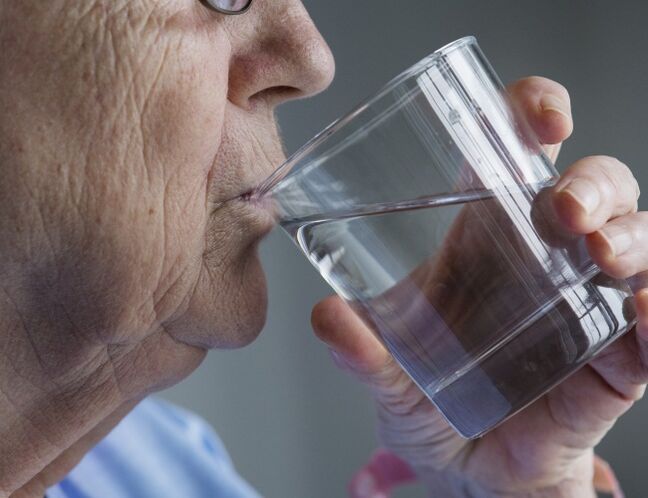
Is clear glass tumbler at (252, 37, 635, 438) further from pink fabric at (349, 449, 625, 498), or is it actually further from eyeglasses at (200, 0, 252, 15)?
pink fabric at (349, 449, 625, 498)

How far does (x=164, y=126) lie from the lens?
75 centimetres

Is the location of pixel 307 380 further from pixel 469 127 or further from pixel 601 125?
pixel 469 127

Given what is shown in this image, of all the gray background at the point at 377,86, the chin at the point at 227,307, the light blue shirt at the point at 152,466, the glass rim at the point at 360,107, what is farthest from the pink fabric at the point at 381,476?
the gray background at the point at 377,86

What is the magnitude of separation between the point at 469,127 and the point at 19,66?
0.34m

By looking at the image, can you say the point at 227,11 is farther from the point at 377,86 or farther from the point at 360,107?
the point at 377,86

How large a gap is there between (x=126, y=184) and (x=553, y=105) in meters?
0.45

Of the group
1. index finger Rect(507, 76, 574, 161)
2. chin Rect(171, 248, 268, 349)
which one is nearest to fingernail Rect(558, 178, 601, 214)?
index finger Rect(507, 76, 574, 161)

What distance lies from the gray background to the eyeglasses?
65.5 inches

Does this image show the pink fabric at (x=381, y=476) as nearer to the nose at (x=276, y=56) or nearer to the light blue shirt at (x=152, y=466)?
the light blue shirt at (x=152, y=466)

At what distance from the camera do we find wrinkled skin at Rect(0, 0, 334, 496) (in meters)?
0.72

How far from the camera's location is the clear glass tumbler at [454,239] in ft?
2.27

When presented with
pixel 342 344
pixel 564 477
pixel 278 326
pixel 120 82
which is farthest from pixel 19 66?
pixel 278 326

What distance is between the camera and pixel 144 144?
748 millimetres

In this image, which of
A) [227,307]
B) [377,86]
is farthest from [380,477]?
[377,86]
